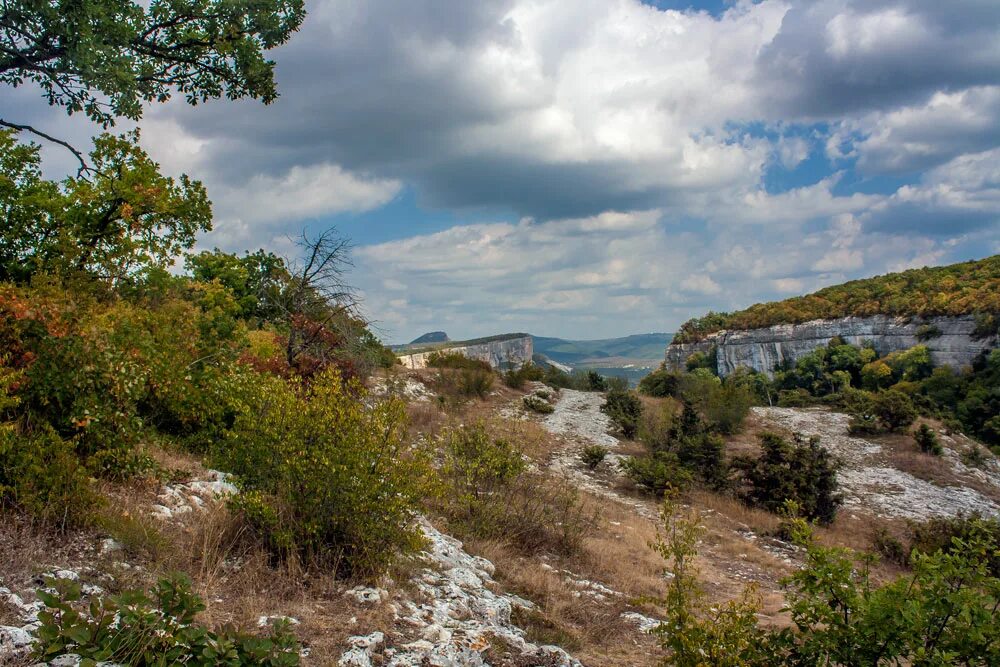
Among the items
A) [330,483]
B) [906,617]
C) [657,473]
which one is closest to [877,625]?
[906,617]

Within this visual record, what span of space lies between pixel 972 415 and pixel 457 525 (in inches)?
1394

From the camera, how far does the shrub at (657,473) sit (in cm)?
1447

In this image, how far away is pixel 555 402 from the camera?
84.9ft

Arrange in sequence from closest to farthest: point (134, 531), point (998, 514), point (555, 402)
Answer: point (134, 531)
point (998, 514)
point (555, 402)

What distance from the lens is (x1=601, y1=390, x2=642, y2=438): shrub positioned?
20.7 meters

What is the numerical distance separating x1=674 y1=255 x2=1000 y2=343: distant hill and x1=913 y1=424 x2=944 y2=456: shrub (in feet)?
104

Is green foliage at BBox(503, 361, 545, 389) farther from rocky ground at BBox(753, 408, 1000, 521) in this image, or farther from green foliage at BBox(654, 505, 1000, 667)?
green foliage at BBox(654, 505, 1000, 667)

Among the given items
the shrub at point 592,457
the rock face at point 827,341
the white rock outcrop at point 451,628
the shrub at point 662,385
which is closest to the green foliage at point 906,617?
the white rock outcrop at point 451,628

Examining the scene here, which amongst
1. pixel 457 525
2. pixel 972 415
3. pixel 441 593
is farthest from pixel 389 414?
pixel 972 415

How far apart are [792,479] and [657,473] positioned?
298 cm

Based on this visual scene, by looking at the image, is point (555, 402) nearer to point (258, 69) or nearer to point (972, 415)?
point (258, 69)

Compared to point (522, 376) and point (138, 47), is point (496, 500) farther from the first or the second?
point (522, 376)

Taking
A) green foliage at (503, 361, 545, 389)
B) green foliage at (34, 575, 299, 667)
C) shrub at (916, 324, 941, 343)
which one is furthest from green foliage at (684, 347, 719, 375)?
green foliage at (34, 575, 299, 667)

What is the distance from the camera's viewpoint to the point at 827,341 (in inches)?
2227
